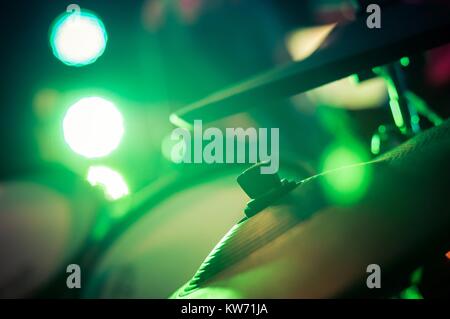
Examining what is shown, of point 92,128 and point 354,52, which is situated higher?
point 92,128

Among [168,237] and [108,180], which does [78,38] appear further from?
[168,237]

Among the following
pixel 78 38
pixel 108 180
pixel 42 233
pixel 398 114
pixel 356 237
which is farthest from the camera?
pixel 78 38

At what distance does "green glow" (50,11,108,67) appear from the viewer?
1.69 metres

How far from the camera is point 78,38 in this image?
1.70 m

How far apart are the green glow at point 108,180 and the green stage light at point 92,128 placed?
0.10 m

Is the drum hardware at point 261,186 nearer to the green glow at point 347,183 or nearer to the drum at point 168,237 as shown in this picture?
the green glow at point 347,183

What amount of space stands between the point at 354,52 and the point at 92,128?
150 centimetres

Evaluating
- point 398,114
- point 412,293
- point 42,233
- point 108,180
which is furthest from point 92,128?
point 412,293

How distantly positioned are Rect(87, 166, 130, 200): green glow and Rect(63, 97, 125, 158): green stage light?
10 centimetres

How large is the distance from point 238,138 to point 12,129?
1.18m

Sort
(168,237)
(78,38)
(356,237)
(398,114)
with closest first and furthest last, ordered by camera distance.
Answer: (356,237) < (398,114) < (168,237) < (78,38)

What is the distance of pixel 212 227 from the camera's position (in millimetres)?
1106

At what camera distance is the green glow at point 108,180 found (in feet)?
4.59

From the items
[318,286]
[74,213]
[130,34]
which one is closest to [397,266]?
[318,286]
